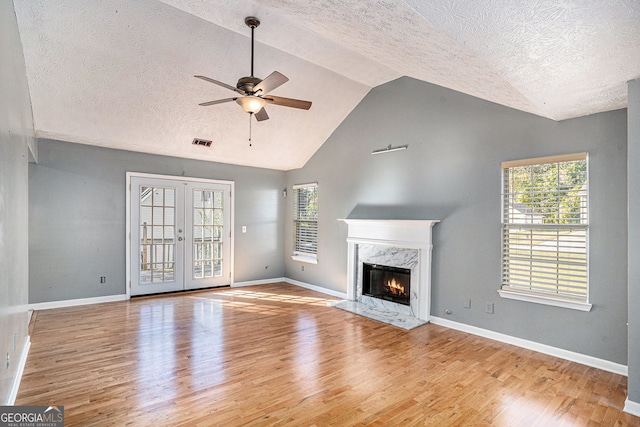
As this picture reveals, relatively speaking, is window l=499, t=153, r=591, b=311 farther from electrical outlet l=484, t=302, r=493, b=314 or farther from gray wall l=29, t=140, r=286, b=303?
gray wall l=29, t=140, r=286, b=303

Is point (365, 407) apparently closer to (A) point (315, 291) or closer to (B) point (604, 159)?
(B) point (604, 159)

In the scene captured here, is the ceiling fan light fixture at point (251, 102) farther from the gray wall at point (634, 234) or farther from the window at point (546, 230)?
the gray wall at point (634, 234)

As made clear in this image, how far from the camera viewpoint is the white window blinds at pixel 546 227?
3.52 metres

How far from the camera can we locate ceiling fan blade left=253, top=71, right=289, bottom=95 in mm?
3094

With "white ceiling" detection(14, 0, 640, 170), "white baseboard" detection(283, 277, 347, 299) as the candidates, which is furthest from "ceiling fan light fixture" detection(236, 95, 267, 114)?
"white baseboard" detection(283, 277, 347, 299)

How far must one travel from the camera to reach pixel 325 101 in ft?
18.8

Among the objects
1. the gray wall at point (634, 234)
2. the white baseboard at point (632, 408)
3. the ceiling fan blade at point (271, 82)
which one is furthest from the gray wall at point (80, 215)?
the white baseboard at point (632, 408)

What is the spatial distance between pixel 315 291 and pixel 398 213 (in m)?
2.50

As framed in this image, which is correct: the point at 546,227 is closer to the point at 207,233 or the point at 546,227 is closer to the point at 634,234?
the point at 634,234

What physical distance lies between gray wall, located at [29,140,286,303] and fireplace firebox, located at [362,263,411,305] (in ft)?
12.4

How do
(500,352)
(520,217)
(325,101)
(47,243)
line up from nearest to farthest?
(500,352) < (520,217) < (47,243) < (325,101)

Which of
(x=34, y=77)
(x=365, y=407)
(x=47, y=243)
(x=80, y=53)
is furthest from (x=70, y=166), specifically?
(x=365, y=407)

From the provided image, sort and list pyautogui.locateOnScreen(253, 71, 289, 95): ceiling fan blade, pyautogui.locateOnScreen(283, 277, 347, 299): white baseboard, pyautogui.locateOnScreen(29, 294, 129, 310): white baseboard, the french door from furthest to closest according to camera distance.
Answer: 1. pyautogui.locateOnScreen(283, 277, 347, 299): white baseboard
2. the french door
3. pyautogui.locateOnScreen(29, 294, 129, 310): white baseboard
4. pyautogui.locateOnScreen(253, 71, 289, 95): ceiling fan blade

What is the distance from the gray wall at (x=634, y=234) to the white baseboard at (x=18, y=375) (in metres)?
4.63
